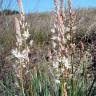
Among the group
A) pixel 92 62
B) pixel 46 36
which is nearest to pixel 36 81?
pixel 92 62

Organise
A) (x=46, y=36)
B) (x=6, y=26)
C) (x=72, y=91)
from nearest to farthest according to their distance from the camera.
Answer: (x=72, y=91) < (x=6, y=26) < (x=46, y=36)

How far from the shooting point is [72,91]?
3496 millimetres

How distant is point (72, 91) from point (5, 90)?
101 cm

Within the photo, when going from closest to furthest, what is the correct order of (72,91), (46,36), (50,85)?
1. (72,91)
2. (50,85)
3. (46,36)

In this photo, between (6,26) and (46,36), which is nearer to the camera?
(6,26)

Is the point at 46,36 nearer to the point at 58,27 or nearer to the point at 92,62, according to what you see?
the point at 92,62

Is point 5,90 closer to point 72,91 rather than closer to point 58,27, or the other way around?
point 72,91

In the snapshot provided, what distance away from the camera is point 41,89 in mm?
3902

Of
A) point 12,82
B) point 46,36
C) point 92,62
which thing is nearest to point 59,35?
point 12,82

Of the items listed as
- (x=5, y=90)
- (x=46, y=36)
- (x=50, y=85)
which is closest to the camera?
(x=50, y=85)

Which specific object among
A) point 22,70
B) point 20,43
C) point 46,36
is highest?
point 20,43

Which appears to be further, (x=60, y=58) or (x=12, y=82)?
(x=12, y=82)

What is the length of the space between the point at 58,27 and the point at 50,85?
125cm

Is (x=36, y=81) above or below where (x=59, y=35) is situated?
below
